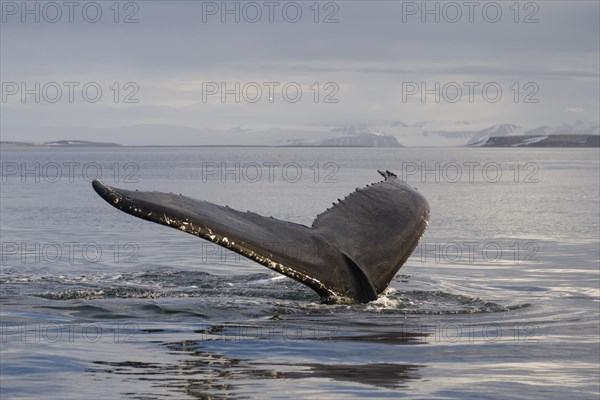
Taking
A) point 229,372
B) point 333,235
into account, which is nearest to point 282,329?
point 333,235

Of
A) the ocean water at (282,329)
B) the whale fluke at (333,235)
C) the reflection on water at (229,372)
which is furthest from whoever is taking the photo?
the whale fluke at (333,235)

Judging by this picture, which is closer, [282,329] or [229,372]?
[229,372]

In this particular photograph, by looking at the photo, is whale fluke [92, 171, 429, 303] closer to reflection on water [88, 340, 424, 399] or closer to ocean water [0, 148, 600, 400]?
ocean water [0, 148, 600, 400]

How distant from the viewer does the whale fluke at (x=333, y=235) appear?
8.63m

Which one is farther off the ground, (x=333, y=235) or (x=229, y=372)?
(x=333, y=235)

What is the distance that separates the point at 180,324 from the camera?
33.8 ft

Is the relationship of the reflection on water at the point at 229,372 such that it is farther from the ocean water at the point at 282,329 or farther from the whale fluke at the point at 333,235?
the whale fluke at the point at 333,235

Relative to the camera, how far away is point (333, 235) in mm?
10125

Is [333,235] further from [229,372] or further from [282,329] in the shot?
[229,372]

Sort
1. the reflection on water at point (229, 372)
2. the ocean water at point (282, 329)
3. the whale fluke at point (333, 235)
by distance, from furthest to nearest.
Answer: the whale fluke at point (333, 235) → the ocean water at point (282, 329) → the reflection on water at point (229, 372)

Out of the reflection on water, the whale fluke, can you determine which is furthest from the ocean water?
the whale fluke

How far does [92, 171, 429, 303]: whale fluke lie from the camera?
28.3ft

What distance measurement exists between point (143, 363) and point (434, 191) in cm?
3912

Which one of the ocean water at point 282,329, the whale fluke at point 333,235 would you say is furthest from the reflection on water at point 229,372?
the whale fluke at point 333,235
